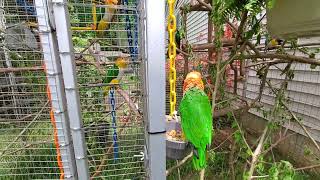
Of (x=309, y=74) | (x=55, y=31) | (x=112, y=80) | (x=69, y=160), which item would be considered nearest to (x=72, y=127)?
(x=69, y=160)

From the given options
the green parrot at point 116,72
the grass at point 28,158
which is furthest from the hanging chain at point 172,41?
the grass at point 28,158

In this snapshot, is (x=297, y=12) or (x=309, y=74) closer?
(x=297, y=12)

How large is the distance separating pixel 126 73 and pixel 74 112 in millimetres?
819

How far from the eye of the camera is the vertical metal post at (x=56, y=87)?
0.81 metres

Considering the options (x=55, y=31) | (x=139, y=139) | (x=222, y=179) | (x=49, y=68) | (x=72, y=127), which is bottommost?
(x=222, y=179)

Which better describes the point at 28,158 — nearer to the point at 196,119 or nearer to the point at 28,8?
the point at 28,8

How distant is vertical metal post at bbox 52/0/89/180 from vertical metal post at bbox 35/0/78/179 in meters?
0.07

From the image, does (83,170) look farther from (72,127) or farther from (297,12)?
(297,12)

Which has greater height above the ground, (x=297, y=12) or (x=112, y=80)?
(x=297, y=12)

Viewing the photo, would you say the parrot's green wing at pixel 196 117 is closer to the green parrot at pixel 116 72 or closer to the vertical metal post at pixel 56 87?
the vertical metal post at pixel 56 87

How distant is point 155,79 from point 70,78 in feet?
0.86

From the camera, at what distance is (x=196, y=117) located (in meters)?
0.83

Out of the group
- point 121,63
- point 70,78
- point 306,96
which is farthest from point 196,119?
point 306,96

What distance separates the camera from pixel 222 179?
239 cm
